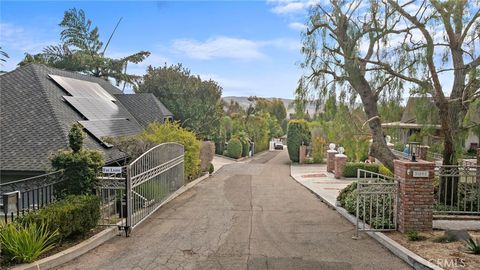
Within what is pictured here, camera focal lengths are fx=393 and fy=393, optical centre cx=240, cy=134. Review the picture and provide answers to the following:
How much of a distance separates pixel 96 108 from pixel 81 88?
1.74 m

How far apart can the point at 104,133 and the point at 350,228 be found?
10464 millimetres

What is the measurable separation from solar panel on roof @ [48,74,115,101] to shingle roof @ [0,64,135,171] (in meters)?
0.32

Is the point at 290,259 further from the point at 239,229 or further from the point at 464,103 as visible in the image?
the point at 464,103

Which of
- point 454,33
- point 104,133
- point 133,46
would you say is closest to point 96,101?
point 104,133

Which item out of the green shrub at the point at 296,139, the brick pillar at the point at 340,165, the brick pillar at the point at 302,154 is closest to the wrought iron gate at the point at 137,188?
the brick pillar at the point at 340,165

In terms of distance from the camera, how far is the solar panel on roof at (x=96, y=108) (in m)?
16.3

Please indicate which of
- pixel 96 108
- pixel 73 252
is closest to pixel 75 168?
pixel 73 252

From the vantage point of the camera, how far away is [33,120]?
46.7 ft

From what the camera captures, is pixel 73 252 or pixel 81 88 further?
pixel 81 88

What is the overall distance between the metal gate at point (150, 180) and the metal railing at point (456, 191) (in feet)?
24.1

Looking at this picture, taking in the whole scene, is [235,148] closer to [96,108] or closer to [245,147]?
[245,147]

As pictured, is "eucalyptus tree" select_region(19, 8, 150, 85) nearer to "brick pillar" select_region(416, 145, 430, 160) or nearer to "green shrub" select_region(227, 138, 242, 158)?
"green shrub" select_region(227, 138, 242, 158)

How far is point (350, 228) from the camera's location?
9.55 meters

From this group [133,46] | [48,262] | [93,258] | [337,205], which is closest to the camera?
[48,262]
